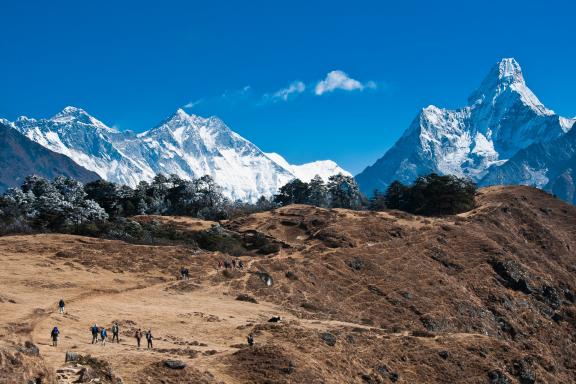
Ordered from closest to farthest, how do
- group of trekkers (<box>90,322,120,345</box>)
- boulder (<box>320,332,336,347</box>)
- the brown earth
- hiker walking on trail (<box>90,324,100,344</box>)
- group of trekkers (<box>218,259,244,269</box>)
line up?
1. the brown earth
2. group of trekkers (<box>90,322,120,345</box>)
3. hiker walking on trail (<box>90,324,100,344</box>)
4. boulder (<box>320,332,336,347</box>)
5. group of trekkers (<box>218,259,244,269</box>)

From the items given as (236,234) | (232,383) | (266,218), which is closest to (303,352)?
(232,383)

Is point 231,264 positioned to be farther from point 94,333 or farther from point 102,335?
point 102,335

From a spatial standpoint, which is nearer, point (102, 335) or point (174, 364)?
point (174, 364)

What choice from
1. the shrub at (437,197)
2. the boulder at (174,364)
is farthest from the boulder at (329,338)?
the shrub at (437,197)

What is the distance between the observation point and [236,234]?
93.6 meters

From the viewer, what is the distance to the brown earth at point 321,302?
3656 cm

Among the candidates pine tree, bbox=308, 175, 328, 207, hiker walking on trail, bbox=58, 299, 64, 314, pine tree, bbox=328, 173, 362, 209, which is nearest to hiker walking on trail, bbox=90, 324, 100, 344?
hiker walking on trail, bbox=58, 299, 64, 314

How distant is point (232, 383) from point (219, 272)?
34.9 metres

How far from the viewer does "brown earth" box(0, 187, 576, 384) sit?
3656 cm

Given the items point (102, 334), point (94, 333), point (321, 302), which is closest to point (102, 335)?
point (102, 334)

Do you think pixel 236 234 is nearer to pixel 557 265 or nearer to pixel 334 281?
pixel 334 281

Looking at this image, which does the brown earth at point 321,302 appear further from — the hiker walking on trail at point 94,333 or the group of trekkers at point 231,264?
the hiker walking on trail at point 94,333

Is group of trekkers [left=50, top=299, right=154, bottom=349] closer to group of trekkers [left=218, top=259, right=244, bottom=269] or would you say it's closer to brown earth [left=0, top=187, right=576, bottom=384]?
brown earth [left=0, top=187, right=576, bottom=384]

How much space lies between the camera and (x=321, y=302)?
63.7 meters
